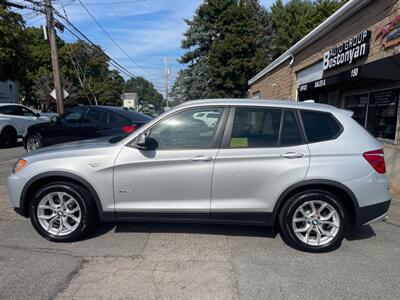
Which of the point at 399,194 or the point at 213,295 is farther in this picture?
the point at 399,194

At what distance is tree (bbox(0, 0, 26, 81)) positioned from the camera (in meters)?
16.2

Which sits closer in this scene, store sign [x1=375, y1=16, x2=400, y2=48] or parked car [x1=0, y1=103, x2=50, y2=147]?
store sign [x1=375, y1=16, x2=400, y2=48]

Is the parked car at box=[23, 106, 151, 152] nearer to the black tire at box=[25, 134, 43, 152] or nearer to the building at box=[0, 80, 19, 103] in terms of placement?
the black tire at box=[25, 134, 43, 152]

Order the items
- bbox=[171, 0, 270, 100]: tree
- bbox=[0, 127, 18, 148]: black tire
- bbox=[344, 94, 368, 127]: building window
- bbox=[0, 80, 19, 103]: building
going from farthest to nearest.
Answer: bbox=[0, 80, 19, 103]: building
bbox=[171, 0, 270, 100]: tree
bbox=[0, 127, 18, 148]: black tire
bbox=[344, 94, 368, 127]: building window

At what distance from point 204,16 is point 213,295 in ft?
120

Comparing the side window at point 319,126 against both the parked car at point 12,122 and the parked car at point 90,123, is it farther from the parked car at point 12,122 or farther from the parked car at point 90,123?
the parked car at point 12,122

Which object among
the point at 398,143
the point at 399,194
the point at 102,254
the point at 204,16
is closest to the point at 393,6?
the point at 398,143

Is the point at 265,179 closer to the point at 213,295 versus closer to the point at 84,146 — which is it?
the point at 213,295

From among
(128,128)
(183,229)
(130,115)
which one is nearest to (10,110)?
(130,115)

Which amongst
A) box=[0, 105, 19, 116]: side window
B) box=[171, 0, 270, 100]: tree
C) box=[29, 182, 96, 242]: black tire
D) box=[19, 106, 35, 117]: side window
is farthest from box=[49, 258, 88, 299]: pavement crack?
box=[171, 0, 270, 100]: tree

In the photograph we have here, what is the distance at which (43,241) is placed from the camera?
4.04 metres

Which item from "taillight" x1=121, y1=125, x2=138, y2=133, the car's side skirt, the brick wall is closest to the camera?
the car's side skirt

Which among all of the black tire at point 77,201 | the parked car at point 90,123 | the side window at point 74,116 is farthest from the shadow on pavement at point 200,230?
the side window at point 74,116

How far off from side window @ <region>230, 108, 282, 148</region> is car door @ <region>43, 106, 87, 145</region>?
245 inches
